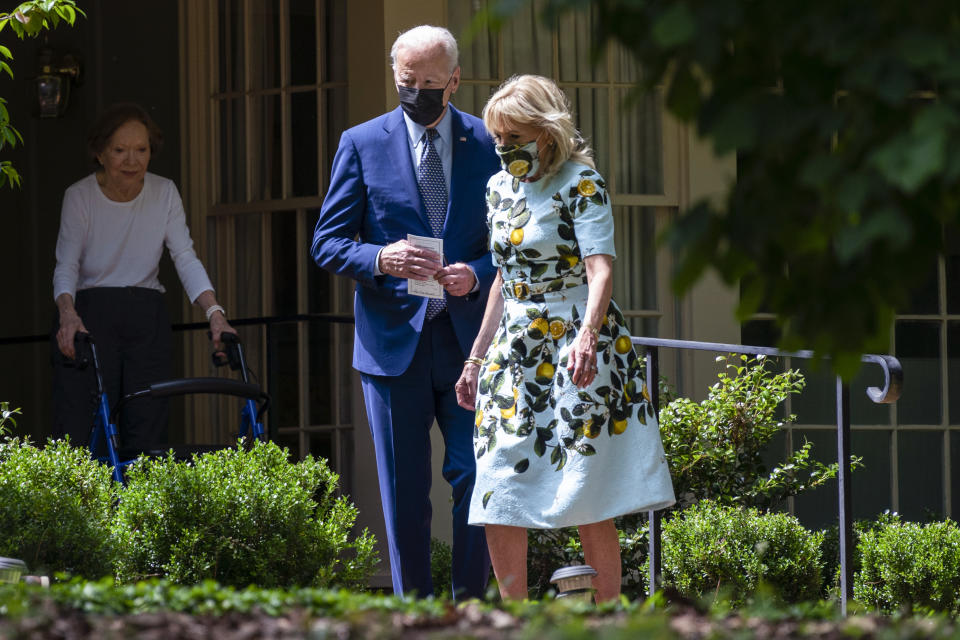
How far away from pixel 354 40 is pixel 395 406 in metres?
3.19

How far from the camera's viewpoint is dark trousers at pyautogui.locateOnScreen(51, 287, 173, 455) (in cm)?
588

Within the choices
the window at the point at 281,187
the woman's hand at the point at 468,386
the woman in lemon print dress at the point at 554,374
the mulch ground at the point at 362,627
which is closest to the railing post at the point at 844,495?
the woman in lemon print dress at the point at 554,374

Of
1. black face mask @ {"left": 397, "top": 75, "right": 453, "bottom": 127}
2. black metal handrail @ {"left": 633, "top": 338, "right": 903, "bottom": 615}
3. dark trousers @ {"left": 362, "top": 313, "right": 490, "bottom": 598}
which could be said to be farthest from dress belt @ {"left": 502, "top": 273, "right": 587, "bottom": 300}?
black face mask @ {"left": 397, "top": 75, "right": 453, "bottom": 127}

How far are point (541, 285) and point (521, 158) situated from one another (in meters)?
0.36

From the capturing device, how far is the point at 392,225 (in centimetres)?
444

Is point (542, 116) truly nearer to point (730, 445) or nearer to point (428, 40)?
point (428, 40)

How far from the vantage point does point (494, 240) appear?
402cm

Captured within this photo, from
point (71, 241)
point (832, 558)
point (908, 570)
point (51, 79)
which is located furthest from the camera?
point (51, 79)

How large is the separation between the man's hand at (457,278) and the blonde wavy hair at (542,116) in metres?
0.47

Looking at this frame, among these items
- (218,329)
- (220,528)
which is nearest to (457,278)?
(220,528)

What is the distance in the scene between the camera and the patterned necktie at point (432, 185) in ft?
14.6

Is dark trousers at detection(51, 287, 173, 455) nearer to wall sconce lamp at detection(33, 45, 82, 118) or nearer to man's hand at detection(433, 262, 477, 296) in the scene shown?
man's hand at detection(433, 262, 477, 296)

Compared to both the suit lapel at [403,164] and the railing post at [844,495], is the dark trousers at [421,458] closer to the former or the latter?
the suit lapel at [403,164]

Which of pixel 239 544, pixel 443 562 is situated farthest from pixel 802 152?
pixel 443 562
